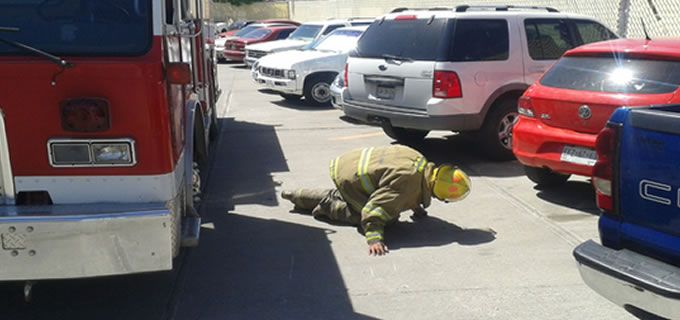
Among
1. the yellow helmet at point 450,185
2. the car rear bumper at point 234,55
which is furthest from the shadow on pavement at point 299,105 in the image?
the car rear bumper at point 234,55

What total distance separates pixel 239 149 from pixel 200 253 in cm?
438

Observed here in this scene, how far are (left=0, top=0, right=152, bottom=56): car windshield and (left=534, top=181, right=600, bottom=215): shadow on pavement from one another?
4.58 m

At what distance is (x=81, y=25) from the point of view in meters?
3.79

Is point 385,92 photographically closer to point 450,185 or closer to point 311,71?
point 450,185

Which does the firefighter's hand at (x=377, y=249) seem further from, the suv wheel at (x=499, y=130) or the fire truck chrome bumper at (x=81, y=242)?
the suv wheel at (x=499, y=130)

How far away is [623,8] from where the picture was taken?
12.5 metres

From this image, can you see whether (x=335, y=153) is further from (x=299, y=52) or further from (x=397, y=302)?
(x=299, y=52)

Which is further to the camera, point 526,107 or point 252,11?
point 252,11

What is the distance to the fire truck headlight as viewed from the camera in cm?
373

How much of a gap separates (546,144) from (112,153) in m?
4.26

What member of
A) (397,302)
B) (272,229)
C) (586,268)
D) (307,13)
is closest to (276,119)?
(272,229)

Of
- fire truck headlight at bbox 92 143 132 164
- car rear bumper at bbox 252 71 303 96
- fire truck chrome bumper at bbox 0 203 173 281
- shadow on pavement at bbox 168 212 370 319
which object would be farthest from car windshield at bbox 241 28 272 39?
fire truck chrome bumper at bbox 0 203 173 281

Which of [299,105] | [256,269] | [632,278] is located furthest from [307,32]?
[632,278]

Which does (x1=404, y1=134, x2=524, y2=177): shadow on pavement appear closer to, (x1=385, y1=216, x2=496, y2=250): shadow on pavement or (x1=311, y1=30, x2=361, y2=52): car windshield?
(x1=385, y1=216, x2=496, y2=250): shadow on pavement
